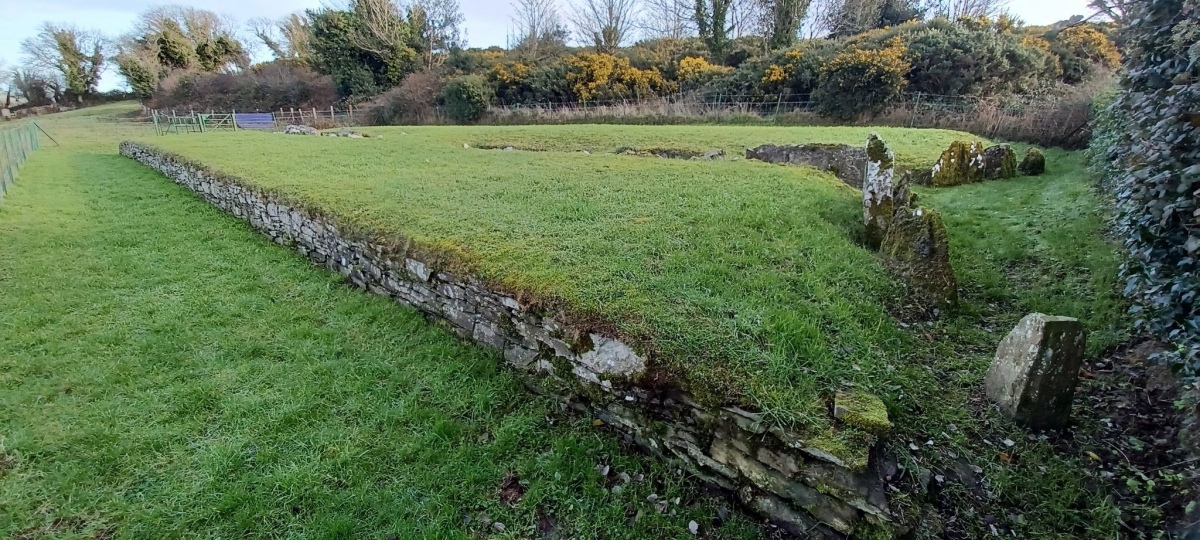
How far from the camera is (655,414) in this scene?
9.87 feet

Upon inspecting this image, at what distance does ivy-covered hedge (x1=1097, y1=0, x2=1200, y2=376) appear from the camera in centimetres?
263

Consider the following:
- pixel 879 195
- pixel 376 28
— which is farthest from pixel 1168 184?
pixel 376 28

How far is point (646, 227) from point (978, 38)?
20.6m

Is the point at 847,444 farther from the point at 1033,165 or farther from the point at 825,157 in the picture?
the point at 1033,165

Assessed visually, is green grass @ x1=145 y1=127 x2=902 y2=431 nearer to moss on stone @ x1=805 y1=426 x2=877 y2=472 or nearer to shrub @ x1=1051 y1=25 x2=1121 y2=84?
moss on stone @ x1=805 y1=426 x2=877 y2=472

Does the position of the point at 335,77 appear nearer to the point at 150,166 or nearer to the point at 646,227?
the point at 150,166

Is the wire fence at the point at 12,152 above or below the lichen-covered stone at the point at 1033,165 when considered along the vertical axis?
above

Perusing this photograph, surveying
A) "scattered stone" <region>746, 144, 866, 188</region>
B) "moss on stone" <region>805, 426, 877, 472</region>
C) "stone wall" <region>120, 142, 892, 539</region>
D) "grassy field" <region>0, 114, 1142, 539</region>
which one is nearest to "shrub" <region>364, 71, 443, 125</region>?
"scattered stone" <region>746, 144, 866, 188</region>

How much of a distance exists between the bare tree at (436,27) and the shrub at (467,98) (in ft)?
27.3

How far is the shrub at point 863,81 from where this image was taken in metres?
18.2

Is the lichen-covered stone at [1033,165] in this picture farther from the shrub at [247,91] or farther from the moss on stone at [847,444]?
the shrub at [247,91]

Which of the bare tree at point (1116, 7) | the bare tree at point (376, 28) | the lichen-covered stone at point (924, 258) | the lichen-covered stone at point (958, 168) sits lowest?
the lichen-covered stone at point (924, 258)

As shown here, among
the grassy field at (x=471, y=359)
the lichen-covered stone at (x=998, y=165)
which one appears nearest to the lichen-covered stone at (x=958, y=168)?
the lichen-covered stone at (x=998, y=165)

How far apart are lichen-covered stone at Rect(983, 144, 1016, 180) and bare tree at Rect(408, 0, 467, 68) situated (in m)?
31.3
